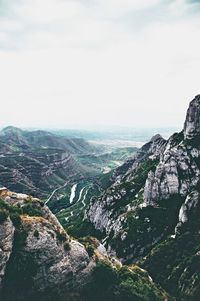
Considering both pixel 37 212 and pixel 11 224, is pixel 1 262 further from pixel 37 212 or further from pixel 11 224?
pixel 37 212

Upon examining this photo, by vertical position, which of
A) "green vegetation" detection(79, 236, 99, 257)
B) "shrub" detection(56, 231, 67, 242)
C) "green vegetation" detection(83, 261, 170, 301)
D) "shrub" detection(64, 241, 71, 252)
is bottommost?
"green vegetation" detection(83, 261, 170, 301)

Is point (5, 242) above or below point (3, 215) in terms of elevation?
below

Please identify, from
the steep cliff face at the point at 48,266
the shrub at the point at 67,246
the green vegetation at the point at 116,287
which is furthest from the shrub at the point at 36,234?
the green vegetation at the point at 116,287

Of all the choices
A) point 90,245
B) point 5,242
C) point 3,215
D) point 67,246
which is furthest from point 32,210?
point 90,245

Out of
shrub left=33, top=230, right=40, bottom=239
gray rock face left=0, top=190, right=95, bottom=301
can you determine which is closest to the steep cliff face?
gray rock face left=0, top=190, right=95, bottom=301

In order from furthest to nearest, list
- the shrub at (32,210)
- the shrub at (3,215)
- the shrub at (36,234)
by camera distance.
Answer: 1. the shrub at (32,210)
2. the shrub at (36,234)
3. the shrub at (3,215)

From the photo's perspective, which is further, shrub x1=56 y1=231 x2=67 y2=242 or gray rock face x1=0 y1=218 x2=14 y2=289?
shrub x1=56 y1=231 x2=67 y2=242

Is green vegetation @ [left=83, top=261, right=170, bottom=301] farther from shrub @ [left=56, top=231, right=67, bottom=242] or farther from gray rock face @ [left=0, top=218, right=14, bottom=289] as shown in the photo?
gray rock face @ [left=0, top=218, right=14, bottom=289]

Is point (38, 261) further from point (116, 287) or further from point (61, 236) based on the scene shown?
point (116, 287)

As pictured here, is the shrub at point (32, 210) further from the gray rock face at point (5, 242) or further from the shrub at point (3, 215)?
the shrub at point (3, 215)

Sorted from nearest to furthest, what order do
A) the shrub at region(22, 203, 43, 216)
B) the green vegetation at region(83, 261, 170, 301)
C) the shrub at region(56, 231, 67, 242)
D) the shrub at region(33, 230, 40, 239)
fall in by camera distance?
the shrub at region(33, 230, 40, 239) → the shrub at region(56, 231, 67, 242) → the green vegetation at region(83, 261, 170, 301) → the shrub at region(22, 203, 43, 216)
